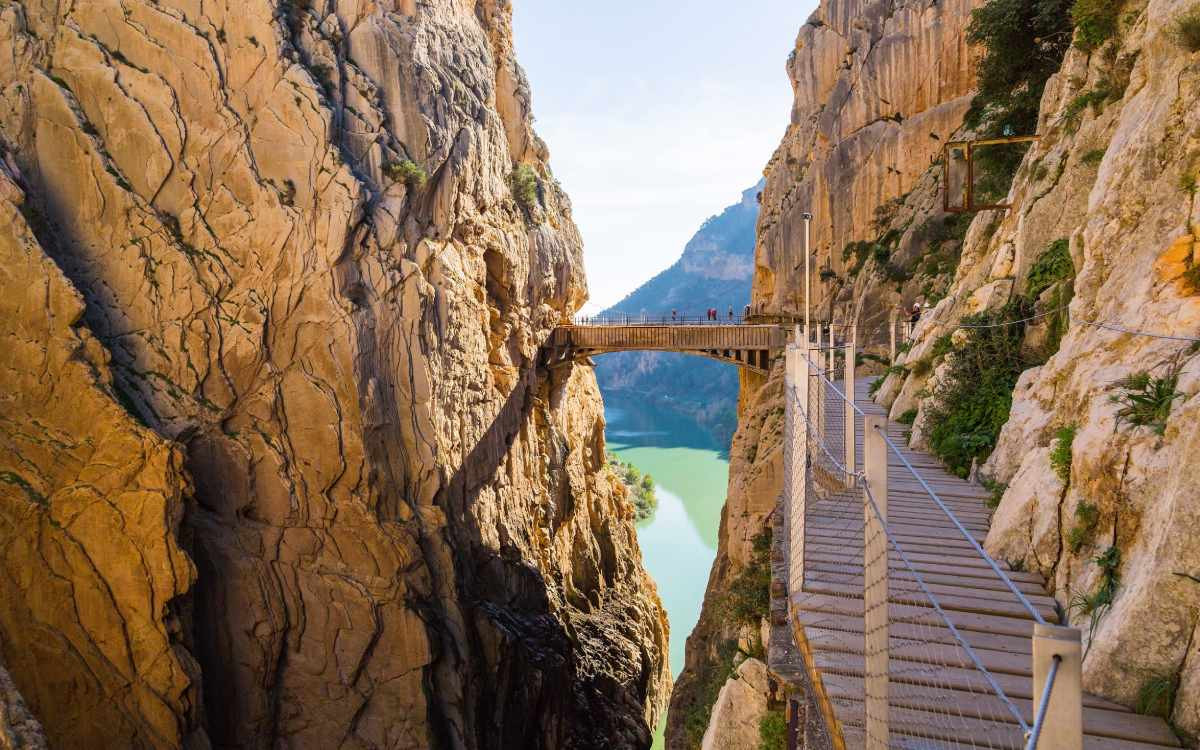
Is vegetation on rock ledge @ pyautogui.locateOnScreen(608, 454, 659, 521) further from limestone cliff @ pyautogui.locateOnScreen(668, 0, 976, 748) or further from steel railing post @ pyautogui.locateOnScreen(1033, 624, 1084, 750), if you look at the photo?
steel railing post @ pyautogui.locateOnScreen(1033, 624, 1084, 750)

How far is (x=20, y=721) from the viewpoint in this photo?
8680 mm

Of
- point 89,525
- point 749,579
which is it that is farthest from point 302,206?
point 749,579

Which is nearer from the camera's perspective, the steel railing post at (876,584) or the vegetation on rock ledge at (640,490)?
the steel railing post at (876,584)

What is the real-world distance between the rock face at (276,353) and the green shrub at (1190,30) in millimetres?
16183

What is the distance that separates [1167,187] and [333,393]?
54.8ft

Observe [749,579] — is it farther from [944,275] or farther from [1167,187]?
[944,275]

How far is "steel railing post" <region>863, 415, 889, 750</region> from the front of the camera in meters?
2.91

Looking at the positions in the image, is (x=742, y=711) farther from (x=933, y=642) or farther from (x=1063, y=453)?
(x=1063, y=453)

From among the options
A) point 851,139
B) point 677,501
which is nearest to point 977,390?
point 851,139

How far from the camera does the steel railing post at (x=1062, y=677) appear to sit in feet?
5.08

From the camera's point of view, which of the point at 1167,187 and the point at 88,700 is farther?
the point at 88,700

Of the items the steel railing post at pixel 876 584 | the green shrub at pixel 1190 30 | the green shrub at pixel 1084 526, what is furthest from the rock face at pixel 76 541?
the green shrub at pixel 1190 30

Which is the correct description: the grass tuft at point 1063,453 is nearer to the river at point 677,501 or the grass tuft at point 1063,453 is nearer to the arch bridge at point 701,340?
the arch bridge at point 701,340

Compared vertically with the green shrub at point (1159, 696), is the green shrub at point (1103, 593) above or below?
above
